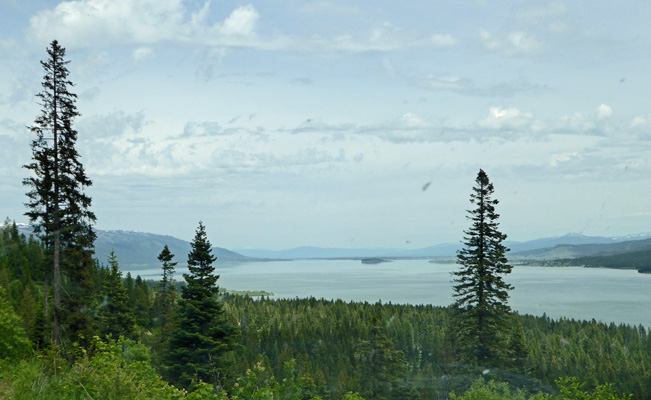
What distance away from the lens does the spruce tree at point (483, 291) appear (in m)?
40.3

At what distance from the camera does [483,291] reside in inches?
1606

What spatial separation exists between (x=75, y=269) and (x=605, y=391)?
26.0 m

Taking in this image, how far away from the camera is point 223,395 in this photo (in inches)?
532

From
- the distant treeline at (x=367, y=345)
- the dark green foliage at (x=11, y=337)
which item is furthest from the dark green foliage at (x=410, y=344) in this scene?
the dark green foliage at (x=11, y=337)

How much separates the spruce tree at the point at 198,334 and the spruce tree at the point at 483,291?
698 inches

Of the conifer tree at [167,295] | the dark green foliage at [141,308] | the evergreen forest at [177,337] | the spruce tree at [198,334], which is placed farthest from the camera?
the dark green foliage at [141,308]

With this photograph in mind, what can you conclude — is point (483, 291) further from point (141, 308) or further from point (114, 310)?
point (141, 308)

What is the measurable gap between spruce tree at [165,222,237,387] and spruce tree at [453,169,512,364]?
17735 millimetres

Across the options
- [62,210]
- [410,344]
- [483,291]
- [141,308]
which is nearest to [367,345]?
[483,291]

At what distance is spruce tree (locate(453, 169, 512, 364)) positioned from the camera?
40.3 m

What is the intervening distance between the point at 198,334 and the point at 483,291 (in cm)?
2111

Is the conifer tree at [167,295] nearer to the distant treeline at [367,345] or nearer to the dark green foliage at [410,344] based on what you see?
the distant treeline at [367,345]

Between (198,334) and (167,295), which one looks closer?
(198,334)

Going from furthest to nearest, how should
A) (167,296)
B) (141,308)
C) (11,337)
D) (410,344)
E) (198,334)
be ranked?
(410,344)
(141,308)
(167,296)
(198,334)
(11,337)
